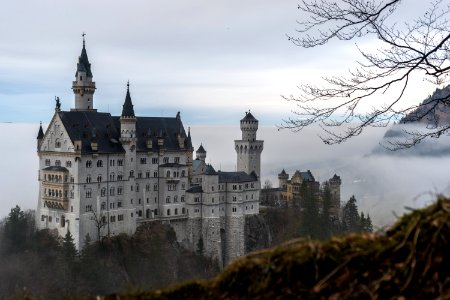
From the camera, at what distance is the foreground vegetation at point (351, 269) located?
331 cm

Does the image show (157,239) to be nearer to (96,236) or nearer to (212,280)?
(96,236)

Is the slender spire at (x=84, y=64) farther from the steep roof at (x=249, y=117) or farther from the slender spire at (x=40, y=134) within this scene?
the steep roof at (x=249, y=117)

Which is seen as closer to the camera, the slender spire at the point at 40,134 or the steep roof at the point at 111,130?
the steep roof at the point at 111,130

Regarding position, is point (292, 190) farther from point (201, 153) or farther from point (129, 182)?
point (129, 182)

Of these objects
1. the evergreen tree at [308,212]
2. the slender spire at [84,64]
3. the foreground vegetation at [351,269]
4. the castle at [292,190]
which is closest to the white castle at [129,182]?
the slender spire at [84,64]

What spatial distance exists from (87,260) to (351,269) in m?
51.4

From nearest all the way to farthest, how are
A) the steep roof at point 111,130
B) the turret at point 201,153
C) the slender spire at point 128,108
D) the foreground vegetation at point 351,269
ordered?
the foreground vegetation at point 351,269 → the steep roof at point 111,130 → the slender spire at point 128,108 → the turret at point 201,153

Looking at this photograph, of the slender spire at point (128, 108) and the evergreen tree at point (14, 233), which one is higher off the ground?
the slender spire at point (128, 108)

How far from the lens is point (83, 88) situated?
65500mm

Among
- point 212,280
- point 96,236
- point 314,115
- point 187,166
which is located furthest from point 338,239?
point 187,166

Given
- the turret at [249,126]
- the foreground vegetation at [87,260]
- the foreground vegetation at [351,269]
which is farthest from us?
the turret at [249,126]

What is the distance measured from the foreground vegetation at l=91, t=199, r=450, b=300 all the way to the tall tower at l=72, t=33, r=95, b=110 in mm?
64017

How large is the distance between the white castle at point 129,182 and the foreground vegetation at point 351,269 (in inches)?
2126

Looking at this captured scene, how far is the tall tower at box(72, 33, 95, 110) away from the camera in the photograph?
215ft
